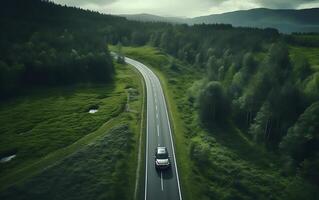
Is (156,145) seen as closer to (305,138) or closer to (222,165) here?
(222,165)

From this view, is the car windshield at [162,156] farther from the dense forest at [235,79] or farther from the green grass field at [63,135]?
the dense forest at [235,79]

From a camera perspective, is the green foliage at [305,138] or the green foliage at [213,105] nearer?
the green foliage at [305,138]

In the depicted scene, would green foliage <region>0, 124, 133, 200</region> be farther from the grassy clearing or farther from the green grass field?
the grassy clearing

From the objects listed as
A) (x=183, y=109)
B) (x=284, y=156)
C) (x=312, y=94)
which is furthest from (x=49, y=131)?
(x=312, y=94)

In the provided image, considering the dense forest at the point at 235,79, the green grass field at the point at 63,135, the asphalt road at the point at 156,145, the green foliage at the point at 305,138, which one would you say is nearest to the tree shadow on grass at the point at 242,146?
the dense forest at the point at 235,79

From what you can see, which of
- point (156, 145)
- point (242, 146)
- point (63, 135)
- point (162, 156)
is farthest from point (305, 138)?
point (63, 135)
